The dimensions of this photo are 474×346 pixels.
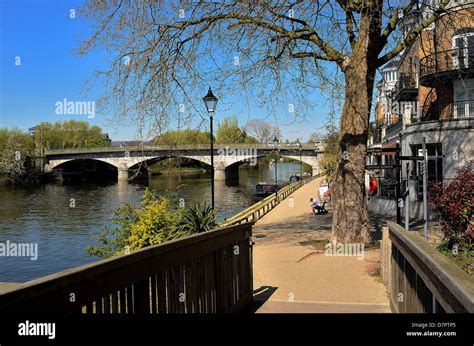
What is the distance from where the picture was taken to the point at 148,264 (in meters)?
3.50

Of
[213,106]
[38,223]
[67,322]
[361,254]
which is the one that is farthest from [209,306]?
[38,223]

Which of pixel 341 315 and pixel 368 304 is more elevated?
pixel 341 315

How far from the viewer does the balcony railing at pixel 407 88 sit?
29.7 m

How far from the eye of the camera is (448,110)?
86.3 feet

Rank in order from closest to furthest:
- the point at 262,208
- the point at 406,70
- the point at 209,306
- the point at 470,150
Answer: the point at 209,306, the point at 470,150, the point at 262,208, the point at 406,70

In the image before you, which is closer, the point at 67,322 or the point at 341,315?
the point at 67,322

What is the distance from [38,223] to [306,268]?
24.3 m

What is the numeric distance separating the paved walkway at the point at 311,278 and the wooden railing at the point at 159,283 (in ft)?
3.05

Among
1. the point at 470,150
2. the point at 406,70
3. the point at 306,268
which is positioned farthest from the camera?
the point at 406,70

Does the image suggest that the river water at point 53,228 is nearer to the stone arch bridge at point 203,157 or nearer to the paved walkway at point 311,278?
the paved walkway at point 311,278

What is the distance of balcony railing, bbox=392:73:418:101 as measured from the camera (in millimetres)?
29672

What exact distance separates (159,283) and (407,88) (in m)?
28.8

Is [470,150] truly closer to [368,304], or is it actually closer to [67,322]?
[368,304]

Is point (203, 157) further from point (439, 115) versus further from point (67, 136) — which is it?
point (439, 115)
